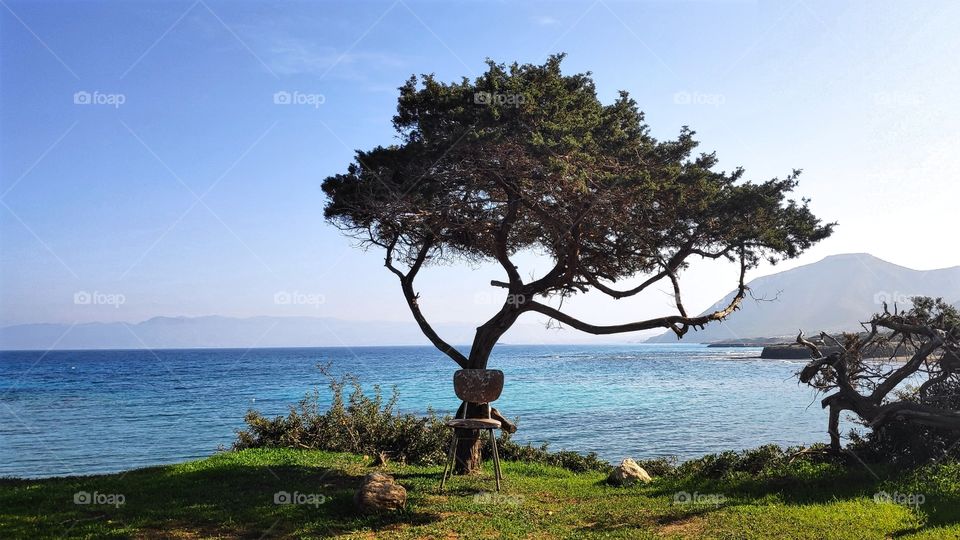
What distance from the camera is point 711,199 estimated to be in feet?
38.2

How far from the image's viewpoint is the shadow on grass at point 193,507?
781 centimetres

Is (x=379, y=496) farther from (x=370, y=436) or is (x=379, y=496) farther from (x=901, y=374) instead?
(x=901, y=374)

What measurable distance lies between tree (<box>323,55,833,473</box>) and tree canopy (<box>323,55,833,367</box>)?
0.09 ft

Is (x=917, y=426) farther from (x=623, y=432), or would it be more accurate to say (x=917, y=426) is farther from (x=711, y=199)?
(x=623, y=432)

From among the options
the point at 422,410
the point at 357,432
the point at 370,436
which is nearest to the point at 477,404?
the point at 370,436

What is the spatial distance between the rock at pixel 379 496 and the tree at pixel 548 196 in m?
3.69

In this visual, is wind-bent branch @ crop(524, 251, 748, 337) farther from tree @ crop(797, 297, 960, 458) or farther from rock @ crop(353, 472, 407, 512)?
rock @ crop(353, 472, 407, 512)

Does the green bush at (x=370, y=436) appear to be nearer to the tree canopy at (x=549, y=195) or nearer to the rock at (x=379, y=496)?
the tree canopy at (x=549, y=195)

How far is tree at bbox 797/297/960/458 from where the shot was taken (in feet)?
35.2

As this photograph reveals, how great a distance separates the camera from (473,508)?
8992 millimetres

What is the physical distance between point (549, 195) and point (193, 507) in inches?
295

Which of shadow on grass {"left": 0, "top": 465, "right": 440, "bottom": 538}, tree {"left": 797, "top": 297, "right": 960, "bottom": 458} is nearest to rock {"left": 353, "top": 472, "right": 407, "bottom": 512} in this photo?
shadow on grass {"left": 0, "top": 465, "right": 440, "bottom": 538}

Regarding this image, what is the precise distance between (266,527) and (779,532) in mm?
6388

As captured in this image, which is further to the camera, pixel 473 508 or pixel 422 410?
pixel 422 410
